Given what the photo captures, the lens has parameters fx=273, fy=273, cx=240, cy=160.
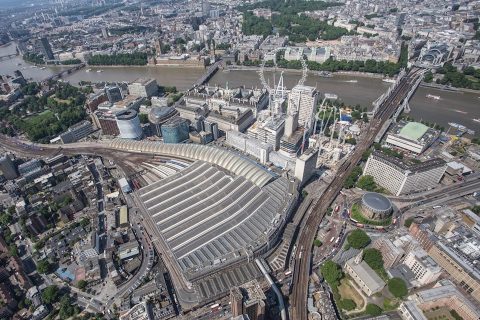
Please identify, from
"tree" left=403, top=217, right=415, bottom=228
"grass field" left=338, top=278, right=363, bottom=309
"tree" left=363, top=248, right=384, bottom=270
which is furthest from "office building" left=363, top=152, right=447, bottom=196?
"grass field" left=338, top=278, right=363, bottom=309

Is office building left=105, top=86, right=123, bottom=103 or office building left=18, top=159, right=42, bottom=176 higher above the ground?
office building left=105, top=86, right=123, bottom=103

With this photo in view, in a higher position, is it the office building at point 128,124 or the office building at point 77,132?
the office building at point 128,124

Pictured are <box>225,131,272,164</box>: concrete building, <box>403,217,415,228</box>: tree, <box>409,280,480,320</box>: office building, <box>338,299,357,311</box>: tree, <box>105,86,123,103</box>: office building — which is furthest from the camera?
<box>105,86,123,103</box>: office building

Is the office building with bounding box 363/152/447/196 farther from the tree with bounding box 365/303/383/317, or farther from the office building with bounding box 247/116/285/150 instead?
the tree with bounding box 365/303/383/317

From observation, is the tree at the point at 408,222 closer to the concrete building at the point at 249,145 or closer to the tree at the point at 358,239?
the tree at the point at 358,239

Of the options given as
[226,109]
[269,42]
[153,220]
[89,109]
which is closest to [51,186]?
[153,220]

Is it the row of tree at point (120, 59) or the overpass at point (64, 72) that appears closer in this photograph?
the overpass at point (64, 72)

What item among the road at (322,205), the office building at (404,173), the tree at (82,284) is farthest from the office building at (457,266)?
the tree at (82,284)
